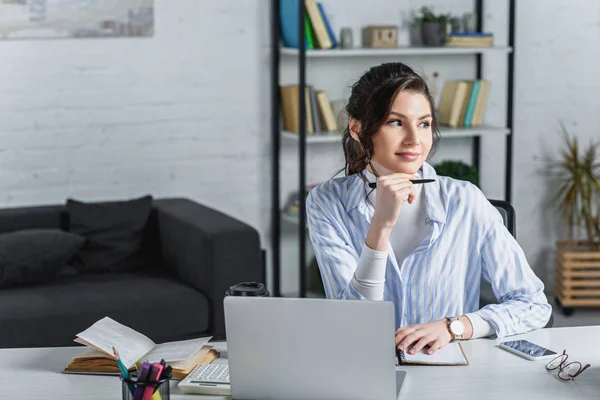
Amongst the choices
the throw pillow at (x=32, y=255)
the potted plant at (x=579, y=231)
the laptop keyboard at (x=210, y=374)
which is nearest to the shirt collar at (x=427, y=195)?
the laptop keyboard at (x=210, y=374)

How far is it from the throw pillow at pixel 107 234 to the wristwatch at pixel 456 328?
2.24 m

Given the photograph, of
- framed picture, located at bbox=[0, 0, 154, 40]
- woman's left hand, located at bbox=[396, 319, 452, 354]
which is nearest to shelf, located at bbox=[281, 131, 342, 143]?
framed picture, located at bbox=[0, 0, 154, 40]

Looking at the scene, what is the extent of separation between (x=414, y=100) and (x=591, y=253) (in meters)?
2.78

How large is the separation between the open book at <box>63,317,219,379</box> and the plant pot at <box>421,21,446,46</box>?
2.89m

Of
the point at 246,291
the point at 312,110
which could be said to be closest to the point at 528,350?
the point at 246,291

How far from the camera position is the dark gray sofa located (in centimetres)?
348

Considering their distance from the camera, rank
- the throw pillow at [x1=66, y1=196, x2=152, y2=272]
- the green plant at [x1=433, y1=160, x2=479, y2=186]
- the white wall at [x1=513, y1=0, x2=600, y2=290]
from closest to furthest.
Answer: the throw pillow at [x1=66, y1=196, x2=152, y2=272] → the green plant at [x1=433, y1=160, x2=479, y2=186] → the white wall at [x1=513, y1=0, x2=600, y2=290]

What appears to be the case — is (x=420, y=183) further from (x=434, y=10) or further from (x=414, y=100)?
(x=434, y=10)

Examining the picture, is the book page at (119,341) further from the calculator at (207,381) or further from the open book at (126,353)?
the calculator at (207,381)

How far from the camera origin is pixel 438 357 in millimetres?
1932

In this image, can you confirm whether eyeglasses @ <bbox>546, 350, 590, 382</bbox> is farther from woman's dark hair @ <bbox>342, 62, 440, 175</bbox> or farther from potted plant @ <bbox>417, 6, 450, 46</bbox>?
potted plant @ <bbox>417, 6, 450, 46</bbox>

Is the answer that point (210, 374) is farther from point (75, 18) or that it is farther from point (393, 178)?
point (75, 18)

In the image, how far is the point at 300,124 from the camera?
428 centimetres

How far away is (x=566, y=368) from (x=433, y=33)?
289cm
